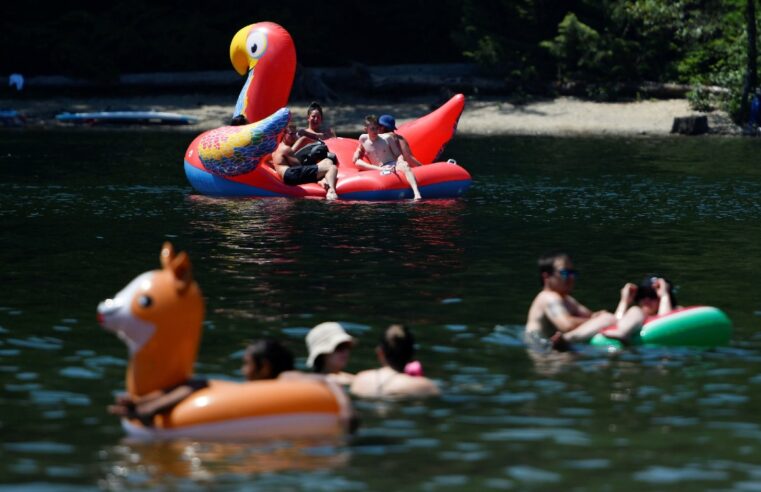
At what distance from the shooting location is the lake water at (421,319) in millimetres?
8641

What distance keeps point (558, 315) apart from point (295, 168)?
11650 mm

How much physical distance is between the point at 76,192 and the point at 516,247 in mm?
9228

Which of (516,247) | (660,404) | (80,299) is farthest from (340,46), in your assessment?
(660,404)

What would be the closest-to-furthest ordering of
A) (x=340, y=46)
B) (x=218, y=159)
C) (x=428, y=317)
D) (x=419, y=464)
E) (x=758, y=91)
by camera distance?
(x=419, y=464)
(x=428, y=317)
(x=218, y=159)
(x=758, y=91)
(x=340, y=46)

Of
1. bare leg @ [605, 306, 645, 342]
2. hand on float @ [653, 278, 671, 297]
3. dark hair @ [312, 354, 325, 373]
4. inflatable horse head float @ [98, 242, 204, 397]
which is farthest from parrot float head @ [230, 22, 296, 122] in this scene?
inflatable horse head float @ [98, 242, 204, 397]

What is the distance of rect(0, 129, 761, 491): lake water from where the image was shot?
864 centimetres

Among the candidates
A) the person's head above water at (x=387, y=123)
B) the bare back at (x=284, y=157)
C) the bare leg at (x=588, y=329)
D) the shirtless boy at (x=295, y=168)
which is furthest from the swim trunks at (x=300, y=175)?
the bare leg at (x=588, y=329)

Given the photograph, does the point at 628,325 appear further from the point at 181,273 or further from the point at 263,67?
the point at 263,67

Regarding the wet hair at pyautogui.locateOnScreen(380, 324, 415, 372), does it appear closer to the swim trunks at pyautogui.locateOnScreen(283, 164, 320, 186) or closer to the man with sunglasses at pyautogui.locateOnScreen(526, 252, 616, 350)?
the man with sunglasses at pyautogui.locateOnScreen(526, 252, 616, 350)

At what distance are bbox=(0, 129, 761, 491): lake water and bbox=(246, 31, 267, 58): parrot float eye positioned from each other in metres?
2.83

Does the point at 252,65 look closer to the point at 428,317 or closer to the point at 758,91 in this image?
the point at 428,317

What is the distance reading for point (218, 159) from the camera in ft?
76.4

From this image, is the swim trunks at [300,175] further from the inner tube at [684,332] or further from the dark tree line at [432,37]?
the dark tree line at [432,37]

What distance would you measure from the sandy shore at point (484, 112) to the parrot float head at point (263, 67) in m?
15.4
